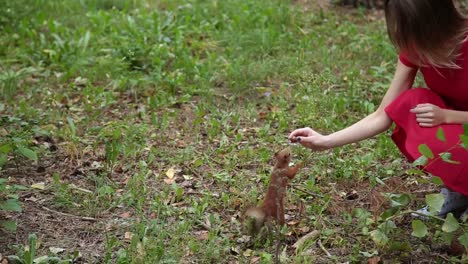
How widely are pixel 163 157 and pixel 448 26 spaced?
198 cm

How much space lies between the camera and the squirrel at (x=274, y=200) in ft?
9.82

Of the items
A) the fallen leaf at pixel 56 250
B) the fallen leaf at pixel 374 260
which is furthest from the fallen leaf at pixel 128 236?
the fallen leaf at pixel 374 260

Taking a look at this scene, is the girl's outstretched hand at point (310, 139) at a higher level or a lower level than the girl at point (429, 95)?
lower

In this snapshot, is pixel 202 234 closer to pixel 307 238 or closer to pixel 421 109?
pixel 307 238

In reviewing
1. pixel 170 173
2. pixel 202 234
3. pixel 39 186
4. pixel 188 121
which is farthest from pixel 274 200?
pixel 188 121

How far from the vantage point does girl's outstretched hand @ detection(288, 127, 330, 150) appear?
3.00m

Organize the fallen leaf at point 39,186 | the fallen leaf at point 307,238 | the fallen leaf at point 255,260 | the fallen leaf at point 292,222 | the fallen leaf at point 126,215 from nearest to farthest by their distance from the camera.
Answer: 1. the fallen leaf at point 255,260
2. the fallen leaf at point 307,238
3. the fallen leaf at point 292,222
4. the fallen leaf at point 126,215
5. the fallen leaf at point 39,186

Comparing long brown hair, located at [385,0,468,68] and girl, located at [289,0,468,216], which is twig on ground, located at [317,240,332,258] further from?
long brown hair, located at [385,0,468,68]

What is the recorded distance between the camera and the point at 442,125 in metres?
2.86

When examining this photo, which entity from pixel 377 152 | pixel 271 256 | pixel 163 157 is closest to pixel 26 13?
pixel 163 157

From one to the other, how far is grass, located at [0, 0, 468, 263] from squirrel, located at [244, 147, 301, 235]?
11 centimetres

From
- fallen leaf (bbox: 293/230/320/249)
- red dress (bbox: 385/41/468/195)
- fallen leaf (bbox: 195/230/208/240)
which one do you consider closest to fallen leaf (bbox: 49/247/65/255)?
fallen leaf (bbox: 195/230/208/240)

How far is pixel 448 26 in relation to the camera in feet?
8.88

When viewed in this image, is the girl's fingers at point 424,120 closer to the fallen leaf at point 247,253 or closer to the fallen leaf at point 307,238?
the fallen leaf at point 307,238
